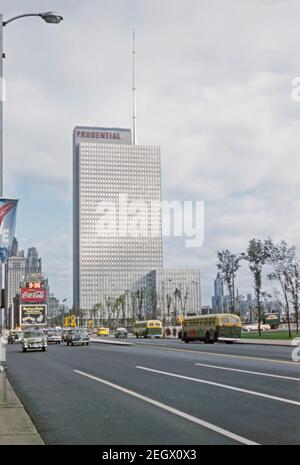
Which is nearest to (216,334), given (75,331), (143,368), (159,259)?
(75,331)

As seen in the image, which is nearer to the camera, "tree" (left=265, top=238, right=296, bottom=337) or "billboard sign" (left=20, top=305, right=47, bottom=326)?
"tree" (left=265, top=238, right=296, bottom=337)

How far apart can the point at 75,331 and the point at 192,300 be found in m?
123

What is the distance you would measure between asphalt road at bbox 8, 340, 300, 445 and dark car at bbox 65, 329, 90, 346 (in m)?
33.1

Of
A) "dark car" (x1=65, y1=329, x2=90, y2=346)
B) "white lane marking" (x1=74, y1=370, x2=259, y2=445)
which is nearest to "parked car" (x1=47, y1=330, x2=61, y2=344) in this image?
"dark car" (x1=65, y1=329, x2=90, y2=346)

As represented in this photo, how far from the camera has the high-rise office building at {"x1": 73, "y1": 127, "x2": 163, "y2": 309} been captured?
134500 millimetres

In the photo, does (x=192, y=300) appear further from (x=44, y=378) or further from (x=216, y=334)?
(x=44, y=378)

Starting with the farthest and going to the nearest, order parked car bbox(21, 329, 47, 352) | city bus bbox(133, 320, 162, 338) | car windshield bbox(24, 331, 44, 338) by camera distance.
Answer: city bus bbox(133, 320, 162, 338), car windshield bbox(24, 331, 44, 338), parked car bbox(21, 329, 47, 352)

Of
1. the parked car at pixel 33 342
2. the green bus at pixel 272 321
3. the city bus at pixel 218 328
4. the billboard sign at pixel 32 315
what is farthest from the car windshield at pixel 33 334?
the green bus at pixel 272 321

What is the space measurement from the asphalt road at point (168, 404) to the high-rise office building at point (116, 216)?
345ft

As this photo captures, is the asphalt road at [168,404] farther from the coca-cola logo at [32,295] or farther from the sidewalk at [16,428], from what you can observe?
the coca-cola logo at [32,295]

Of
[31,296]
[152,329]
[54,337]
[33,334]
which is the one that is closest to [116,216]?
[31,296]

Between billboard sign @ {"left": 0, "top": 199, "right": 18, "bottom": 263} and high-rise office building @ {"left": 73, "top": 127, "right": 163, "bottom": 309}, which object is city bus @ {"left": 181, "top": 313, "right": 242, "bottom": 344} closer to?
billboard sign @ {"left": 0, "top": 199, "right": 18, "bottom": 263}

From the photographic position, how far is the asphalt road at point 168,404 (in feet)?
33.0

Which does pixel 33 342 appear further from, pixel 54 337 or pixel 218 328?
pixel 54 337
